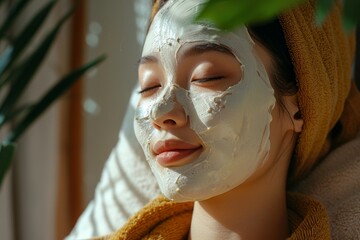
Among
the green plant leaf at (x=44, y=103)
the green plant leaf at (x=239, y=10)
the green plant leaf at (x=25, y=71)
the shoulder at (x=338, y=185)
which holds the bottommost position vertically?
the shoulder at (x=338, y=185)

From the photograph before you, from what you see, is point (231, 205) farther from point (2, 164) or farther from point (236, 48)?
point (2, 164)

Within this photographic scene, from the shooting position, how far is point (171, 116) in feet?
2.49

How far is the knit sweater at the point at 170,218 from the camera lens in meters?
0.91

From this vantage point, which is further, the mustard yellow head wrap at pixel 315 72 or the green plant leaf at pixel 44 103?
the green plant leaf at pixel 44 103

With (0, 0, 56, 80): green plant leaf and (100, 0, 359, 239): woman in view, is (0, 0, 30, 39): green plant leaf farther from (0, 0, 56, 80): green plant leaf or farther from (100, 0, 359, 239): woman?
(100, 0, 359, 239): woman

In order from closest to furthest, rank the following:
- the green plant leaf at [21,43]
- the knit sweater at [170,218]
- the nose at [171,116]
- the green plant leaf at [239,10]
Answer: the green plant leaf at [239,10] → the nose at [171,116] → the knit sweater at [170,218] → the green plant leaf at [21,43]

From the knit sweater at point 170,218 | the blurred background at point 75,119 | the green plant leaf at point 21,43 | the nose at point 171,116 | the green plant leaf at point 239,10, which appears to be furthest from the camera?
the blurred background at point 75,119

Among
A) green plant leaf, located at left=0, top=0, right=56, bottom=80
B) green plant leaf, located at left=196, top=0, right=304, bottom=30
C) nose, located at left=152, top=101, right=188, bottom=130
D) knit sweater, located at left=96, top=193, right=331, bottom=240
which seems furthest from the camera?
green plant leaf, located at left=0, top=0, right=56, bottom=80

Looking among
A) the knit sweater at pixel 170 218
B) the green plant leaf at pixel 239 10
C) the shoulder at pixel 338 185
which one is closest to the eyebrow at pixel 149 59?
the knit sweater at pixel 170 218

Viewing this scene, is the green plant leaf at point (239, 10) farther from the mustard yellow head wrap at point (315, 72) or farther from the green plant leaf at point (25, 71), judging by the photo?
the green plant leaf at point (25, 71)

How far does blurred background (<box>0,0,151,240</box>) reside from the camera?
155cm

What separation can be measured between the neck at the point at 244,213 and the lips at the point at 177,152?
0.29ft

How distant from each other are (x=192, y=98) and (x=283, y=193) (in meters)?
0.21

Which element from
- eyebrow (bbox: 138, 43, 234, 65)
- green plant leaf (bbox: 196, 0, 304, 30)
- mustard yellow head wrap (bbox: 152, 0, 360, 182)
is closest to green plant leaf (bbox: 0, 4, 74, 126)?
mustard yellow head wrap (bbox: 152, 0, 360, 182)
